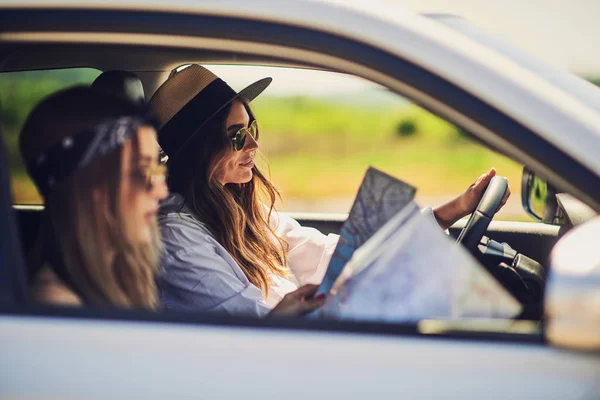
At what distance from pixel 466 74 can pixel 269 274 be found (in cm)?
134

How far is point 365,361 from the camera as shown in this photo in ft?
3.98

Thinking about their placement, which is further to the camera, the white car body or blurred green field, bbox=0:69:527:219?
blurred green field, bbox=0:69:527:219

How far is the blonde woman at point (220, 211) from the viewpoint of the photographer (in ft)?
6.63

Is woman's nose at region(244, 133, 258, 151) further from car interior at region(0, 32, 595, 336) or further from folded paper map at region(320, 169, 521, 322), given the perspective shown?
folded paper map at region(320, 169, 521, 322)

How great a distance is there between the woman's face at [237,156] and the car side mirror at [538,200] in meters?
1.02

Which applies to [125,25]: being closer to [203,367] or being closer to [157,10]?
[157,10]

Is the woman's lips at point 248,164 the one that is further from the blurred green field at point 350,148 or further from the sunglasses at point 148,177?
the blurred green field at point 350,148

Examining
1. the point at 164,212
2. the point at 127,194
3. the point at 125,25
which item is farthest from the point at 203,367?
the point at 164,212

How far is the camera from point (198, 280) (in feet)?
6.61

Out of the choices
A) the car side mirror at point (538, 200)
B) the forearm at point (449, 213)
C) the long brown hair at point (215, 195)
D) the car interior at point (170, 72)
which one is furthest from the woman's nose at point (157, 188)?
the car side mirror at point (538, 200)

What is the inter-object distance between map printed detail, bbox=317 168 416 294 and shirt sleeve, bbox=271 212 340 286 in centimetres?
87

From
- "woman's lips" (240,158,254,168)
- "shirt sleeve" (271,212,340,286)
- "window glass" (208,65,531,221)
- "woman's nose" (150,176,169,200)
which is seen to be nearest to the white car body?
"woman's nose" (150,176,169,200)

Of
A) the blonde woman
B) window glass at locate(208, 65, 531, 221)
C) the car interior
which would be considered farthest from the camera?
window glass at locate(208, 65, 531, 221)

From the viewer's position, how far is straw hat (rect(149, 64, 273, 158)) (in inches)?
89.8
